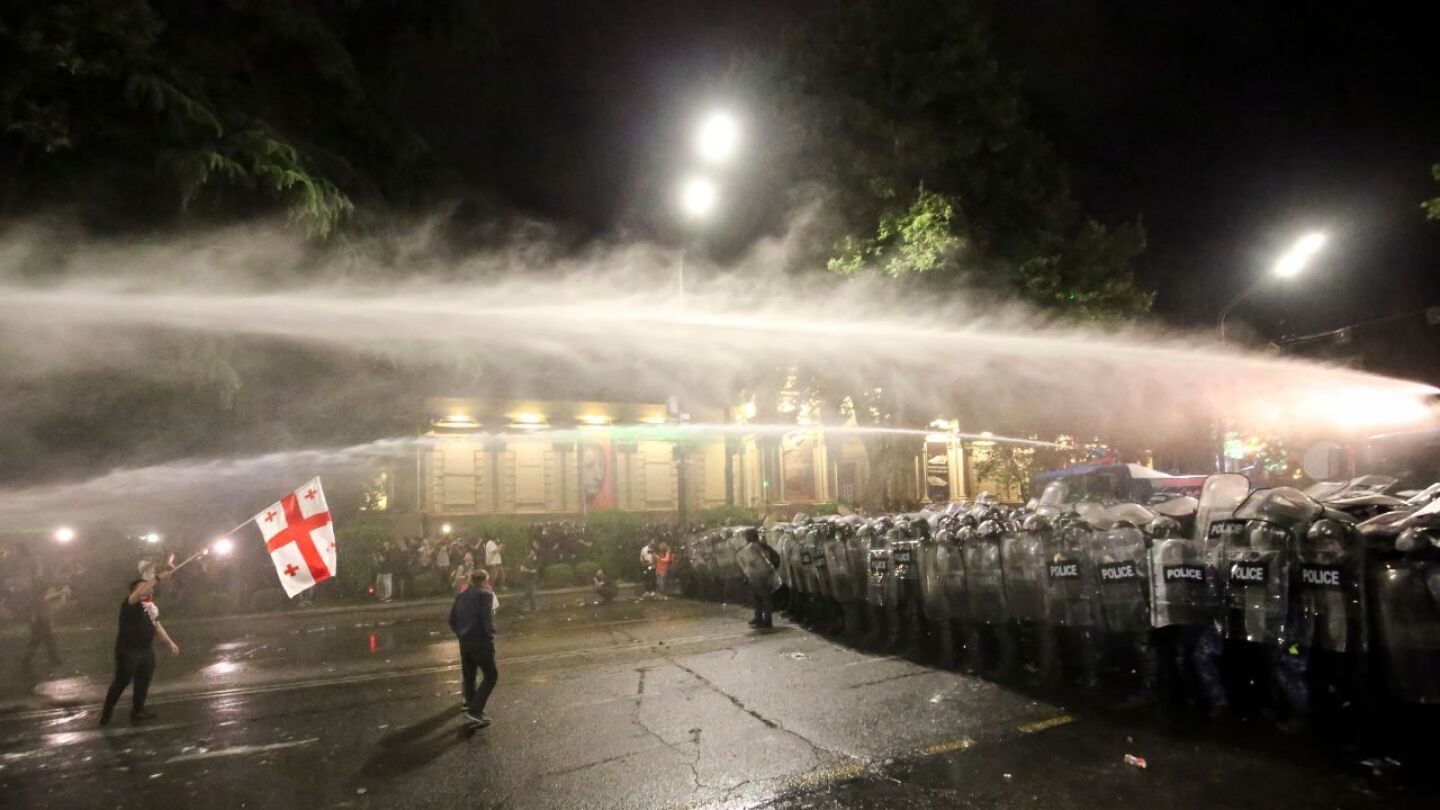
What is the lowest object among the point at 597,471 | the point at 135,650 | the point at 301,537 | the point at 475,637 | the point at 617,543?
the point at 617,543

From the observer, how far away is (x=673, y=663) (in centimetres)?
955

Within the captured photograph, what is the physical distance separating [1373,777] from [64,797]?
28.7ft

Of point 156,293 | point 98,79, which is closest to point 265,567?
point 156,293

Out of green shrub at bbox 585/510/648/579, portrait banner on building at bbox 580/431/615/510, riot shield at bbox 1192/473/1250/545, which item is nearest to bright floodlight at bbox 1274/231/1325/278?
riot shield at bbox 1192/473/1250/545

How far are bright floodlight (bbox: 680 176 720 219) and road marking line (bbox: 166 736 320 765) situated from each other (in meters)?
9.34

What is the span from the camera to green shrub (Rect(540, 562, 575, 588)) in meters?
20.3

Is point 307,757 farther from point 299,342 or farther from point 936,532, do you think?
point 299,342

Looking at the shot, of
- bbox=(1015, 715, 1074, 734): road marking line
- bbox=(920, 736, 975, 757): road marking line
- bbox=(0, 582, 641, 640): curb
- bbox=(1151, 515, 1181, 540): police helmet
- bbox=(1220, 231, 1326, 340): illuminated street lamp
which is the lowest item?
bbox=(0, 582, 641, 640): curb

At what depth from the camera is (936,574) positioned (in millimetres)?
8602

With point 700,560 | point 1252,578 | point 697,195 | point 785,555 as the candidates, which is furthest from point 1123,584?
point 700,560

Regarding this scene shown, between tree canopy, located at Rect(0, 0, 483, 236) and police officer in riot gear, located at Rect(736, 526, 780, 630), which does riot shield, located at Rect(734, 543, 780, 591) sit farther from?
tree canopy, located at Rect(0, 0, 483, 236)

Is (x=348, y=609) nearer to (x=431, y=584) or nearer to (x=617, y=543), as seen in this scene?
(x=431, y=584)

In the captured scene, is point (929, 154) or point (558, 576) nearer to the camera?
point (929, 154)

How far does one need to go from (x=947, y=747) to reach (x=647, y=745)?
228 cm
